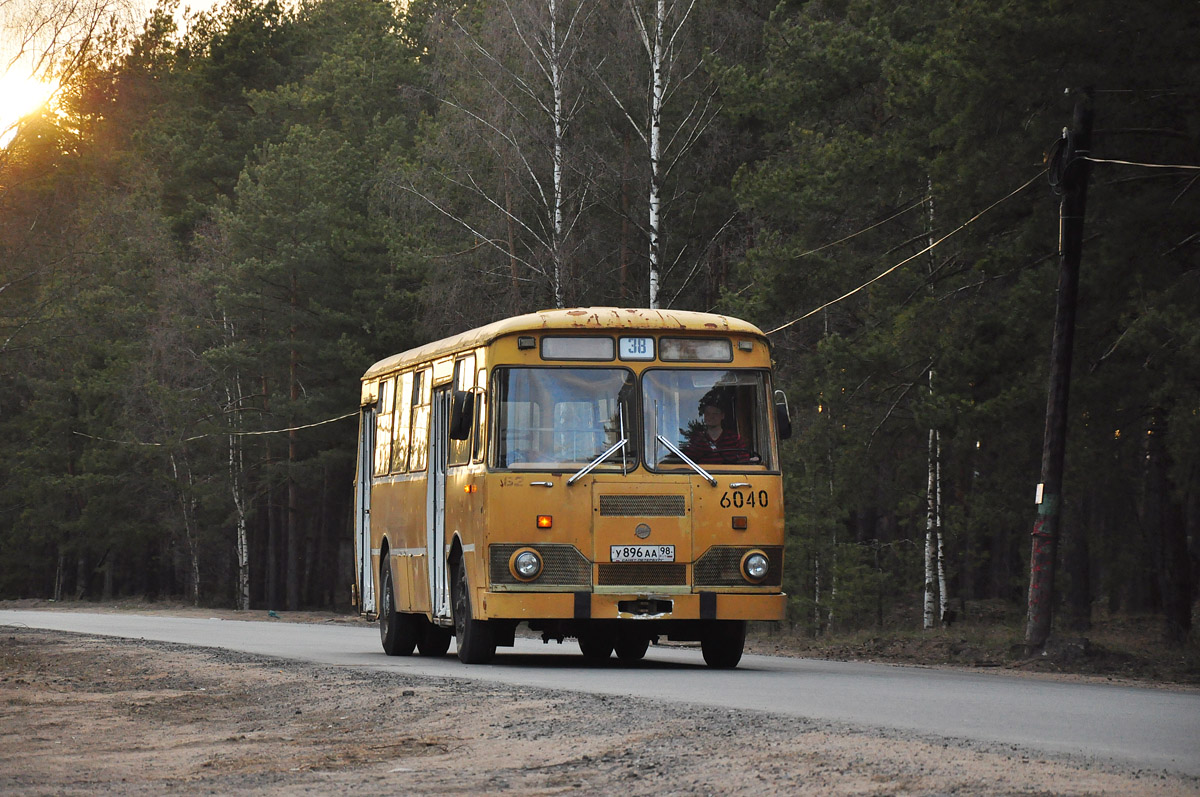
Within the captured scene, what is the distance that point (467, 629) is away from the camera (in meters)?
19.7

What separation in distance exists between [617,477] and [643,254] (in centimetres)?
2976

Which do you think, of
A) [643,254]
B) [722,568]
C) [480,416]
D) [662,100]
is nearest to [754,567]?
[722,568]

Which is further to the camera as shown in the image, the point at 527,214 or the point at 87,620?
the point at 527,214

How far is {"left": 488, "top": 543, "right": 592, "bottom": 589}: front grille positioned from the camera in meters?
18.5

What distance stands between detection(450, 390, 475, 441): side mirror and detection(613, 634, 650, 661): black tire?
3.63m

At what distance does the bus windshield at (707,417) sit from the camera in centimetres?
1880

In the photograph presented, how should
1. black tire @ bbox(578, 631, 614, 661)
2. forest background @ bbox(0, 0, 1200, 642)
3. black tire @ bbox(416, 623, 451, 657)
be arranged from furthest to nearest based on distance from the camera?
forest background @ bbox(0, 0, 1200, 642), black tire @ bbox(416, 623, 451, 657), black tire @ bbox(578, 631, 614, 661)

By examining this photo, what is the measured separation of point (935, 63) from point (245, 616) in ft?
91.4

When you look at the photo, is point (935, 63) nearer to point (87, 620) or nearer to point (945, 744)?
point (945, 744)

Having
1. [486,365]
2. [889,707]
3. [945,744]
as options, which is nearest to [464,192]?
[486,365]

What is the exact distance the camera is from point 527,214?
47625mm

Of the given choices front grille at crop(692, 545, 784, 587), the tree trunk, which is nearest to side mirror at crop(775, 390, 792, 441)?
front grille at crop(692, 545, 784, 587)

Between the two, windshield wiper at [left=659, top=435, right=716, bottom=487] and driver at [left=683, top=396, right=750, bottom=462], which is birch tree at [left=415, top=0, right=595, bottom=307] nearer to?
driver at [left=683, top=396, right=750, bottom=462]

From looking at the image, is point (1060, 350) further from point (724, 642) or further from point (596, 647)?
point (596, 647)
